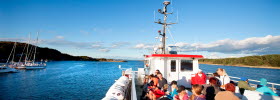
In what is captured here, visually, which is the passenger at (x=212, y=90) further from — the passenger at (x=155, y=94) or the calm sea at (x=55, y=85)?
the calm sea at (x=55, y=85)

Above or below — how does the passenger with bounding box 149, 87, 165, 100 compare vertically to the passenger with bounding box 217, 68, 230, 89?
below

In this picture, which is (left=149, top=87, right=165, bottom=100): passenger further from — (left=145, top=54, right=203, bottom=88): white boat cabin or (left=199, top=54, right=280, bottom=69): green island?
(left=199, top=54, right=280, bottom=69): green island

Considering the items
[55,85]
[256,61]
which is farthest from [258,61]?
[55,85]

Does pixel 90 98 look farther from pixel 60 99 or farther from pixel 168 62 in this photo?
pixel 168 62

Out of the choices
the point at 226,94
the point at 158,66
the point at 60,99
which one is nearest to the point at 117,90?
the point at 158,66

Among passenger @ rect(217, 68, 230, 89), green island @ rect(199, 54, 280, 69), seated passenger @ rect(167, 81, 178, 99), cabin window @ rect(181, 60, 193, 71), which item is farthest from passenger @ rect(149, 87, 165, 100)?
green island @ rect(199, 54, 280, 69)

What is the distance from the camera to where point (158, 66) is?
32.7 ft

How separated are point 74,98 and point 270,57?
11955cm

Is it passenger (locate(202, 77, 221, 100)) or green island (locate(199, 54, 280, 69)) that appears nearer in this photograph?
passenger (locate(202, 77, 221, 100))

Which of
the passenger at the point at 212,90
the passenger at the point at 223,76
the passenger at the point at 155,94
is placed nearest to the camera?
the passenger at the point at 212,90

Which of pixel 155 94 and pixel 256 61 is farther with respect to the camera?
pixel 256 61

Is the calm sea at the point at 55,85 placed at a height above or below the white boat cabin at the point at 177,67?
below

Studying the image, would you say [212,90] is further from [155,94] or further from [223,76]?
[223,76]

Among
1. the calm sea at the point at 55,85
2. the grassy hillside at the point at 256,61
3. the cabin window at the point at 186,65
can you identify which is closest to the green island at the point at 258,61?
the grassy hillside at the point at 256,61
